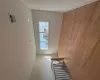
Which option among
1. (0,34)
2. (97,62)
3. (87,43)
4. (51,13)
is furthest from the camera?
(51,13)

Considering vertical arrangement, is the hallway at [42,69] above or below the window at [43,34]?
below

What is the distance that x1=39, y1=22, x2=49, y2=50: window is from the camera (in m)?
5.93

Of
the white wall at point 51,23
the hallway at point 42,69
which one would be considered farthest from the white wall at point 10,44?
the white wall at point 51,23

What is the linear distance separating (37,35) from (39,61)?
46.3 inches

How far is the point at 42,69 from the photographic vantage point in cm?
494

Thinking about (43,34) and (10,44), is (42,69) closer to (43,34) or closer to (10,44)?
(43,34)

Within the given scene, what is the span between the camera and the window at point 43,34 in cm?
593

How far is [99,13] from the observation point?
2.05 m

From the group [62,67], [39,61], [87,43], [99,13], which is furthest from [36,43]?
[99,13]

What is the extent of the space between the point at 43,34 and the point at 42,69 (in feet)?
5.89

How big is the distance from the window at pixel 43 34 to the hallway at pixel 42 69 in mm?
527

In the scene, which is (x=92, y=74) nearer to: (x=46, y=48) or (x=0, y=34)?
(x=0, y=34)

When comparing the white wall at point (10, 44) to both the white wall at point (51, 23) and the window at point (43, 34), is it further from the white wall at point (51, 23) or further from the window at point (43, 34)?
the window at point (43, 34)

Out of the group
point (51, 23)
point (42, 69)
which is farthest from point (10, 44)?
point (51, 23)
